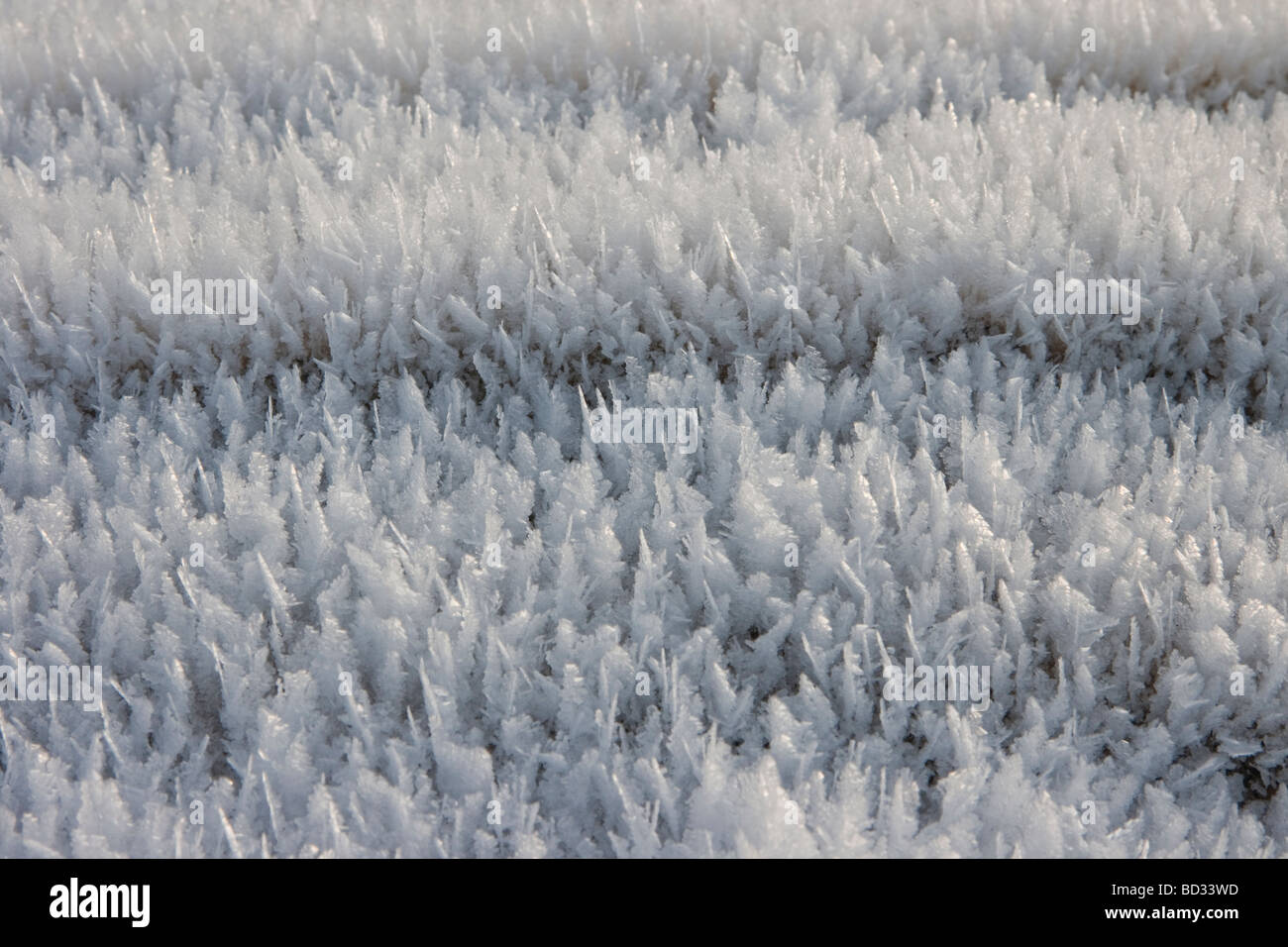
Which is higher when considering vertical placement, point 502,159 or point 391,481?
point 502,159

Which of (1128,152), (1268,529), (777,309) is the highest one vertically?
(1128,152)

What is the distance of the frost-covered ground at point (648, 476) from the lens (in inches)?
72.8

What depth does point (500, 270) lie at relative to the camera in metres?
2.74

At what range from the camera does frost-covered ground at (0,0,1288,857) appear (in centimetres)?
185

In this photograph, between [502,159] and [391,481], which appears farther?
[502,159]

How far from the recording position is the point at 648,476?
2336mm
